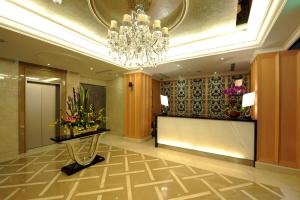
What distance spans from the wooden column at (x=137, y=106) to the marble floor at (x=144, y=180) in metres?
1.78

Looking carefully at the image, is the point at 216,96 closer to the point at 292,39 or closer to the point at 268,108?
the point at 268,108

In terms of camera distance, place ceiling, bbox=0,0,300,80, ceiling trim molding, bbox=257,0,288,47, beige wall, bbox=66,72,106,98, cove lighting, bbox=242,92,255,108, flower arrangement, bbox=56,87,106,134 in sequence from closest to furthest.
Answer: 1. ceiling trim molding, bbox=257,0,288,47
2. ceiling, bbox=0,0,300,80
3. flower arrangement, bbox=56,87,106,134
4. cove lighting, bbox=242,92,255,108
5. beige wall, bbox=66,72,106,98

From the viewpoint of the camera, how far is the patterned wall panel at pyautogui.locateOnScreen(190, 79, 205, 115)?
6.47m

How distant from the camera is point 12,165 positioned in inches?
138

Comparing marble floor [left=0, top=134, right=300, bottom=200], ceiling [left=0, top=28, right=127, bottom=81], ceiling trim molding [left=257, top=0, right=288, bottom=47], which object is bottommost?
marble floor [left=0, top=134, right=300, bottom=200]

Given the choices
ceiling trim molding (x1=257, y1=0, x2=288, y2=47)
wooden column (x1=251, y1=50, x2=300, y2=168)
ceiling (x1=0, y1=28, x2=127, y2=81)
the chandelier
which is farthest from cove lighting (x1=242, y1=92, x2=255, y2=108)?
ceiling (x1=0, y1=28, x2=127, y2=81)

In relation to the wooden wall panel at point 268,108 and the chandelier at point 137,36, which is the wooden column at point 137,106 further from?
the wooden wall panel at point 268,108

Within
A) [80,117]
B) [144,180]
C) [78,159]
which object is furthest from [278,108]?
[78,159]

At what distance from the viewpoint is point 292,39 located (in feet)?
9.15

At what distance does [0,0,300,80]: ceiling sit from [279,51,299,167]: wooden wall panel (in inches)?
16.3

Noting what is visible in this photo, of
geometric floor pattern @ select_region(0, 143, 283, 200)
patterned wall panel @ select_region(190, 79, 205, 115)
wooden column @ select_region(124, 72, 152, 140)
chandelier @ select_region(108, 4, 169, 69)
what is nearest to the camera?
geometric floor pattern @ select_region(0, 143, 283, 200)

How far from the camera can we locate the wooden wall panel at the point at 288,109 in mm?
3096

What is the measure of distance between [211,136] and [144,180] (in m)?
2.27

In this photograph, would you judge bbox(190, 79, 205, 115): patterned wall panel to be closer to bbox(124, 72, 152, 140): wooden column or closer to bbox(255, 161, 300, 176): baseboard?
bbox(124, 72, 152, 140): wooden column
